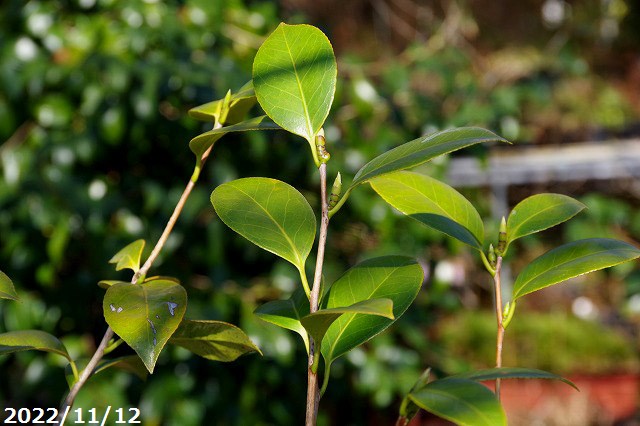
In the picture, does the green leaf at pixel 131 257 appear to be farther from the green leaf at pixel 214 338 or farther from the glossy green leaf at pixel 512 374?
the glossy green leaf at pixel 512 374

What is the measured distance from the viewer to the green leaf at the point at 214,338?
0.40m

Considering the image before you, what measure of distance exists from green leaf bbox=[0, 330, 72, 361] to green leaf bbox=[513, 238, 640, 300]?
0.21m

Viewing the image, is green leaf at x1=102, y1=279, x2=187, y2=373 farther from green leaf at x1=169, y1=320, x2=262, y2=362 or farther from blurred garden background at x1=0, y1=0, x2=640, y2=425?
blurred garden background at x1=0, y1=0, x2=640, y2=425

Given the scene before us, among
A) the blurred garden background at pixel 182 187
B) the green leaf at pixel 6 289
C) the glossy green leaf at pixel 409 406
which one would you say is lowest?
the blurred garden background at pixel 182 187

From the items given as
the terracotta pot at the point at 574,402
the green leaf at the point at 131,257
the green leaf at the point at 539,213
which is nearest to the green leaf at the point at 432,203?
the green leaf at the point at 539,213

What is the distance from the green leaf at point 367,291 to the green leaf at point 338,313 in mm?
37

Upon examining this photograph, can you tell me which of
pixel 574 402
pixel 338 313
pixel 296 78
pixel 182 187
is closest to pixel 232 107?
pixel 296 78

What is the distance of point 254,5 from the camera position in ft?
5.00

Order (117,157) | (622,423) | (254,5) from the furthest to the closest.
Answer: (622,423) → (254,5) → (117,157)

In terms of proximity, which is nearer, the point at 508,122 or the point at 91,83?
the point at 91,83

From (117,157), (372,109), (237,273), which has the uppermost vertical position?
(372,109)

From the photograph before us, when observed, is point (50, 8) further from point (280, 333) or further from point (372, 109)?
point (280, 333)

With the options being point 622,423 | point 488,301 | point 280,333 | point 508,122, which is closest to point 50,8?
point 280,333

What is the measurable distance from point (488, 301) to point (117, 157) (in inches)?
155
